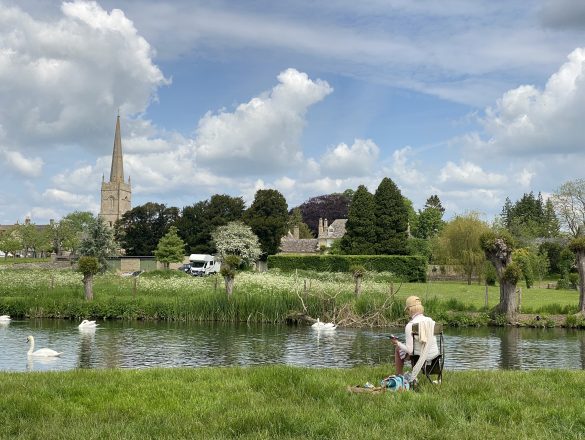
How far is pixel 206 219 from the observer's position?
85062 millimetres

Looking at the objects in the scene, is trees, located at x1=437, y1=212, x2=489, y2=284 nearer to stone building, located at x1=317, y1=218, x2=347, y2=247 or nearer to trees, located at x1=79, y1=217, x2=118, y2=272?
trees, located at x1=79, y1=217, x2=118, y2=272

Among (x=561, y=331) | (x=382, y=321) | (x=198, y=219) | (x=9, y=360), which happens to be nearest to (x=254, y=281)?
(x=382, y=321)

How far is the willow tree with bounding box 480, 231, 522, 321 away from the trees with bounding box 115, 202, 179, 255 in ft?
228

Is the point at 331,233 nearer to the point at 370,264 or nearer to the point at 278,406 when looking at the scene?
the point at 370,264

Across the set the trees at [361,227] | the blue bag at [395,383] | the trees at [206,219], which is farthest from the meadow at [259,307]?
the trees at [206,219]

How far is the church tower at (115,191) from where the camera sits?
458 ft

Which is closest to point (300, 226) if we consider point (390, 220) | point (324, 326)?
point (390, 220)

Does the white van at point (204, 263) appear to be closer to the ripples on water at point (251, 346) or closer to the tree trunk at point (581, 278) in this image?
the ripples on water at point (251, 346)

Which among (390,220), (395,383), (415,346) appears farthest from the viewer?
(390,220)

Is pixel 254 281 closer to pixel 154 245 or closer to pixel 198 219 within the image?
pixel 198 219

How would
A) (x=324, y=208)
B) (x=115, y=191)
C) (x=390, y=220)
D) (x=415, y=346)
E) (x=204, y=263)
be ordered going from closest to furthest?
(x=415, y=346), (x=390, y=220), (x=204, y=263), (x=324, y=208), (x=115, y=191)

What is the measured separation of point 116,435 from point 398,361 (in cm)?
464

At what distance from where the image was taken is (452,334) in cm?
2467

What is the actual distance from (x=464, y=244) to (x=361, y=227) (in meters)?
12.9
